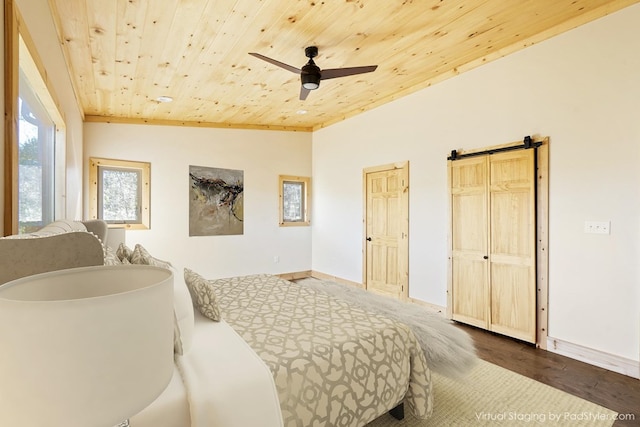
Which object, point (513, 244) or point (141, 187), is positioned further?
point (141, 187)

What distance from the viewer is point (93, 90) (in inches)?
141

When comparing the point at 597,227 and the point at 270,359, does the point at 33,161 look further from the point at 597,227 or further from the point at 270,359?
the point at 597,227

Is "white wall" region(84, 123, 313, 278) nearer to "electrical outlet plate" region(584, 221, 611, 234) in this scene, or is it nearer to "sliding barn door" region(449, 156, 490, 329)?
"sliding barn door" region(449, 156, 490, 329)

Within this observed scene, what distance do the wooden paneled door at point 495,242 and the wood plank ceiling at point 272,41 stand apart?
Answer: 1147mm

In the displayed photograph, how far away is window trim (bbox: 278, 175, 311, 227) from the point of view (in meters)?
5.81

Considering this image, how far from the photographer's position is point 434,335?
2197 mm

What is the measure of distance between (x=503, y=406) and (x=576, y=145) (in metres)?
2.25

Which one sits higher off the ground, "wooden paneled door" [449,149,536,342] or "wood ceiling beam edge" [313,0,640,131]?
"wood ceiling beam edge" [313,0,640,131]

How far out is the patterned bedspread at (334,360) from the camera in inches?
55.8

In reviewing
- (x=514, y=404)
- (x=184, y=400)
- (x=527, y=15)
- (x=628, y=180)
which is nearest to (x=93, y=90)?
(x=184, y=400)

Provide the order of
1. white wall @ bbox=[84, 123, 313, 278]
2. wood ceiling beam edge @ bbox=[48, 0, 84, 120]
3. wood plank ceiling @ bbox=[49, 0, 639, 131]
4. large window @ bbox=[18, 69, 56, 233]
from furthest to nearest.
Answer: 1. white wall @ bbox=[84, 123, 313, 278]
2. wood plank ceiling @ bbox=[49, 0, 639, 131]
3. wood ceiling beam edge @ bbox=[48, 0, 84, 120]
4. large window @ bbox=[18, 69, 56, 233]

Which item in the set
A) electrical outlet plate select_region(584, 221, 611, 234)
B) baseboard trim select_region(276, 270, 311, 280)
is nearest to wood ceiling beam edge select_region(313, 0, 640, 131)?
electrical outlet plate select_region(584, 221, 611, 234)

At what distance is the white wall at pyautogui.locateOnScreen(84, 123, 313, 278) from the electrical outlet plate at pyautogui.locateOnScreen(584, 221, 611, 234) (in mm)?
4267

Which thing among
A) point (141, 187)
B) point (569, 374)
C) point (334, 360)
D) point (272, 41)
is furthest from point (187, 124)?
point (569, 374)
